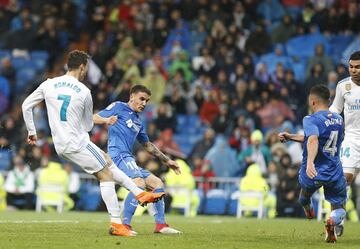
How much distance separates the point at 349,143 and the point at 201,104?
13.6 meters

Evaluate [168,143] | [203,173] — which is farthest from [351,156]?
[168,143]

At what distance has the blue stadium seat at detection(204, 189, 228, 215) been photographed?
25047 millimetres

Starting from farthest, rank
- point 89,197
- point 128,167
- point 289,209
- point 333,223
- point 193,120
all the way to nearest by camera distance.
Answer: point 193,120
point 89,197
point 289,209
point 128,167
point 333,223

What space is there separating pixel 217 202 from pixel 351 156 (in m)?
10.6

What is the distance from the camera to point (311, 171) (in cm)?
1278

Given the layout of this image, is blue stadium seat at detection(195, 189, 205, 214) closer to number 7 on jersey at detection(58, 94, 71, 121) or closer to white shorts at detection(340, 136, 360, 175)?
white shorts at detection(340, 136, 360, 175)

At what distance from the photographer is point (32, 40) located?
30.9 metres

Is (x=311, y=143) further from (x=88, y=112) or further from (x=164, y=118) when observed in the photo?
(x=164, y=118)

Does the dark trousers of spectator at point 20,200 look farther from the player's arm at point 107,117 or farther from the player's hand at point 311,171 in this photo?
the player's hand at point 311,171

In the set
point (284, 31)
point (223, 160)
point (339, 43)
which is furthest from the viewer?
point (284, 31)

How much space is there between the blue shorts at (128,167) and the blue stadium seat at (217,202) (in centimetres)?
1065

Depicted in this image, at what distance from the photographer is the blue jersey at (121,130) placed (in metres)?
14.6

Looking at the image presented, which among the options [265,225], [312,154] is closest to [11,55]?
[265,225]

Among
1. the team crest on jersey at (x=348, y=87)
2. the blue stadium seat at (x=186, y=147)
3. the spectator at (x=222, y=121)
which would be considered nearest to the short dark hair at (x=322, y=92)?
the team crest on jersey at (x=348, y=87)
